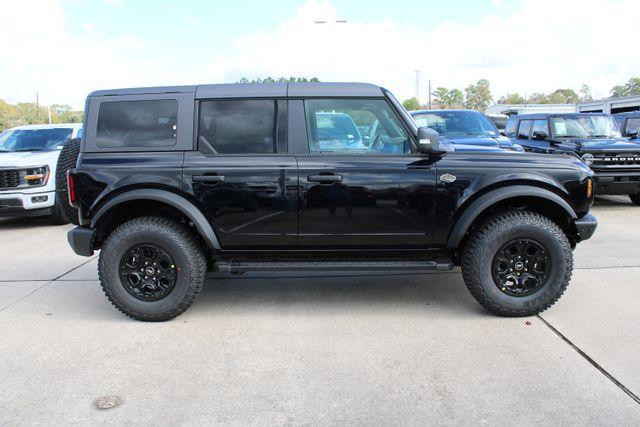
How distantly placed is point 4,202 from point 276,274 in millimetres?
5289

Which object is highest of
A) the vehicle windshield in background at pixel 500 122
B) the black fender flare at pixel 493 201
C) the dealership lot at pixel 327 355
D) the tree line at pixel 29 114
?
the tree line at pixel 29 114

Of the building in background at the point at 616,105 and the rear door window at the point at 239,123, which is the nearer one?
the rear door window at the point at 239,123

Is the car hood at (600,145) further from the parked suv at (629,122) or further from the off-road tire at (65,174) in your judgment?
the off-road tire at (65,174)

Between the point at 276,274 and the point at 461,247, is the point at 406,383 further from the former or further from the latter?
the point at 276,274

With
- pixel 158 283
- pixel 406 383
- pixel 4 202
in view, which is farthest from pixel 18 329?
pixel 4 202

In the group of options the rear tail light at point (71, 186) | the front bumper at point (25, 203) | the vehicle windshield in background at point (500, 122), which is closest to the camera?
the rear tail light at point (71, 186)

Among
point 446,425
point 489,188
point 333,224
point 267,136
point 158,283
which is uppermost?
point 267,136

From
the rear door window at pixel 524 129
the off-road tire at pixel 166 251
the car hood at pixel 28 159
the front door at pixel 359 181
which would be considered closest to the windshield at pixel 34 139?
the car hood at pixel 28 159

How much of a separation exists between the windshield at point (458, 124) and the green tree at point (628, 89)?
93791mm

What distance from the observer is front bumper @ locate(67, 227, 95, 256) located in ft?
13.3

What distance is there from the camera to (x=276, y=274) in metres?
5.41

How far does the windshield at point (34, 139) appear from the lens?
914 cm

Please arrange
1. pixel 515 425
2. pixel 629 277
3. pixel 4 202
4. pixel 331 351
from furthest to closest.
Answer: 1. pixel 4 202
2. pixel 629 277
3. pixel 331 351
4. pixel 515 425

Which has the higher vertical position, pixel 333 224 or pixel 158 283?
pixel 333 224
